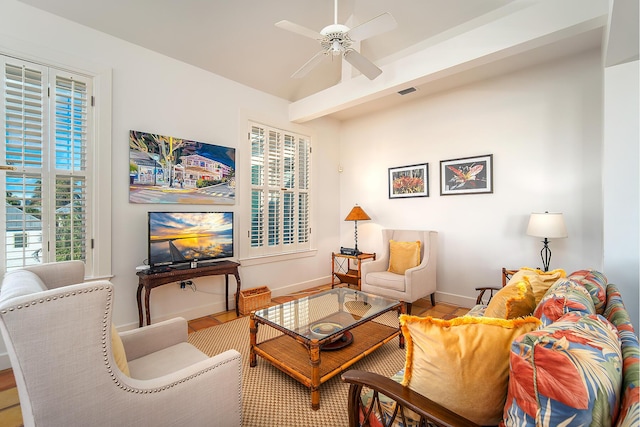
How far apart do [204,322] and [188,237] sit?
1.01 m

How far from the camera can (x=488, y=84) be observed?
3613 mm

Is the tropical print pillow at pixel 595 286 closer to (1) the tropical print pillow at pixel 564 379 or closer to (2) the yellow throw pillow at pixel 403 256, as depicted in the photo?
(1) the tropical print pillow at pixel 564 379

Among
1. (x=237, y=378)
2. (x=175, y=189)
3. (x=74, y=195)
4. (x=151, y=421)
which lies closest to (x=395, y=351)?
(x=237, y=378)

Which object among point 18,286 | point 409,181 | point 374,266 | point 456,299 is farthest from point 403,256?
point 18,286

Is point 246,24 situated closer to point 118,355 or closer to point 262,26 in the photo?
point 262,26

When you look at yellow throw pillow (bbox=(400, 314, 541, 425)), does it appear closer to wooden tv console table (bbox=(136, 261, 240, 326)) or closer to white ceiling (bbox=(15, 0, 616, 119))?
wooden tv console table (bbox=(136, 261, 240, 326))

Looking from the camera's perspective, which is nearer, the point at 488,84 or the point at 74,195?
the point at 74,195

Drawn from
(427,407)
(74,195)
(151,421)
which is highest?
(74,195)

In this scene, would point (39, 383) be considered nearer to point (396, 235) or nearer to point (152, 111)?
point (152, 111)

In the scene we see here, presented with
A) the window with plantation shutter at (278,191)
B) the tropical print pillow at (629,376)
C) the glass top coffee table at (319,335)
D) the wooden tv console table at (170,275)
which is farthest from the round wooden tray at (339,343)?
the window with plantation shutter at (278,191)

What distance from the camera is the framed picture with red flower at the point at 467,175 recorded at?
3600mm

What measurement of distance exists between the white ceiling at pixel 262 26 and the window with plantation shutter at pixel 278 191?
2.83ft

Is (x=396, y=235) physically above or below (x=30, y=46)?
below

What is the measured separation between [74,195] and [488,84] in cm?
469
